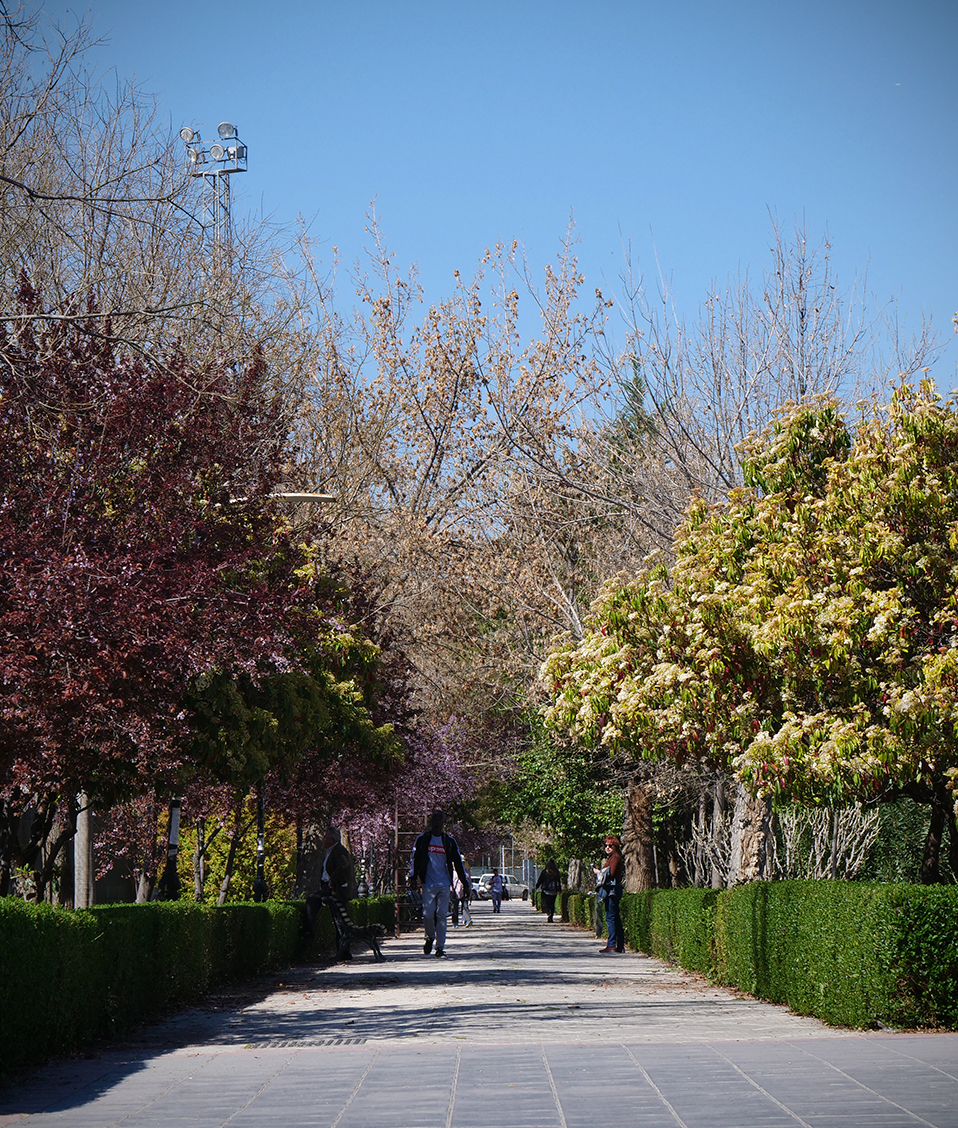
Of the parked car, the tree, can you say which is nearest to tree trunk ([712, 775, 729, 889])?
the tree

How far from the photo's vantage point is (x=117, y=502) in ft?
35.6

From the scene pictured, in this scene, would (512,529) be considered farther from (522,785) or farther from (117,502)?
(117,502)

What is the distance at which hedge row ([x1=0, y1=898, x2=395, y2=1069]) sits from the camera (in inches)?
302

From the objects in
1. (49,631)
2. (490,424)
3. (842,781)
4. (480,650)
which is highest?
(490,424)

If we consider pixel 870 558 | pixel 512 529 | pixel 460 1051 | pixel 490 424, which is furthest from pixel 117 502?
pixel 490 424

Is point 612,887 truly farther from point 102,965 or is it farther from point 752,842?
point 102,965

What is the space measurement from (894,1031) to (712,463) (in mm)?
9142

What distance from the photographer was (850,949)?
30.7 feet

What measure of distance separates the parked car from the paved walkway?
71.2 meters

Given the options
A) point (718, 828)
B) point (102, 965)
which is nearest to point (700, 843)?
point (718, 828)

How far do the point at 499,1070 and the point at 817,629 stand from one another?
5.21 m

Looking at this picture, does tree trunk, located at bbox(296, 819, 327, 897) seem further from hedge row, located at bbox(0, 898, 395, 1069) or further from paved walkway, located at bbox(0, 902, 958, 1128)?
paved walkway, located at bbox(0, 902, 958, 1128)

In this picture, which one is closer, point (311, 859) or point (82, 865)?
point (82, 865)

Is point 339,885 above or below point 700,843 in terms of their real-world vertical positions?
below
